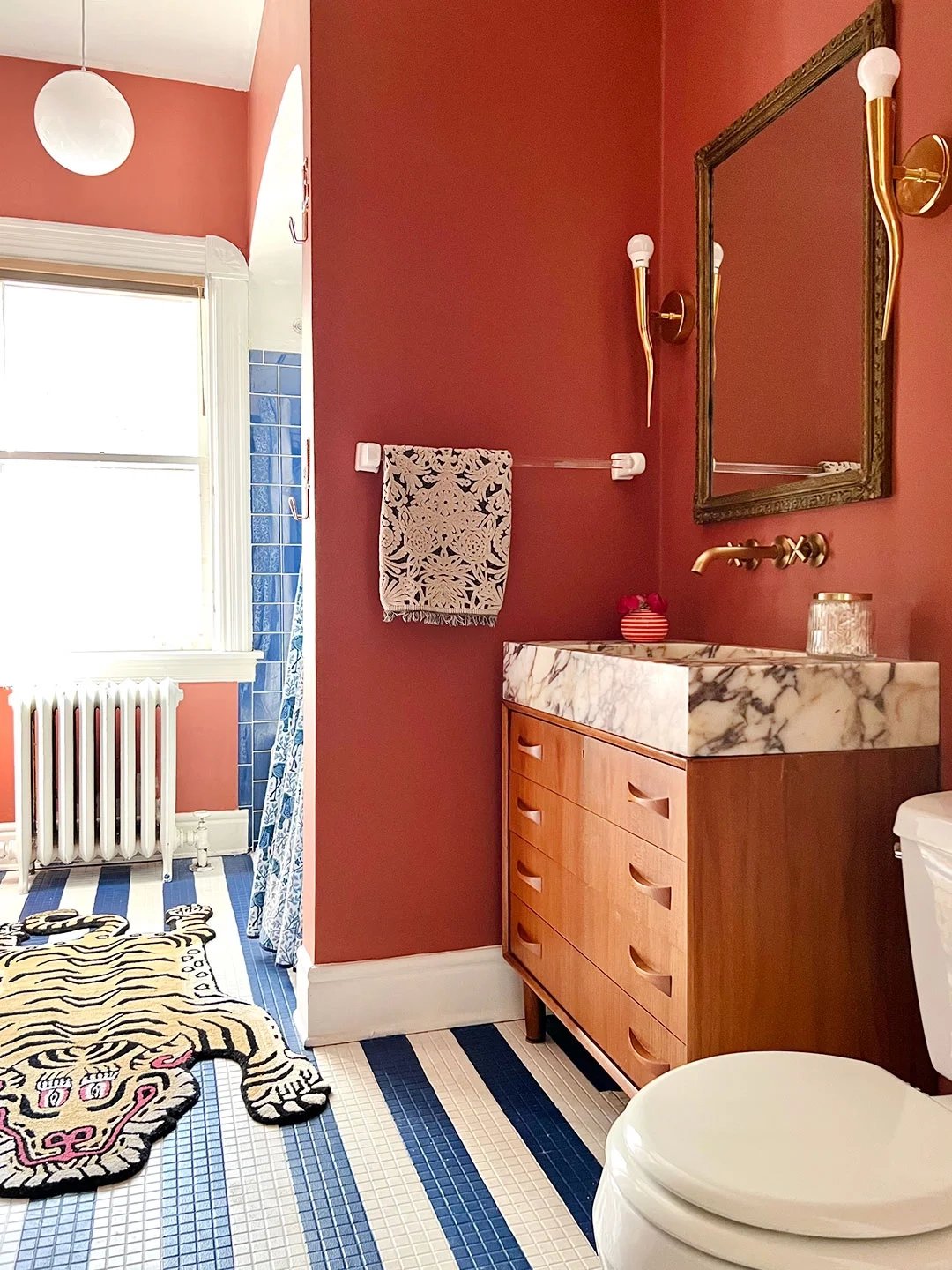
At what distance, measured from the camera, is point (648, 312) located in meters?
2.42

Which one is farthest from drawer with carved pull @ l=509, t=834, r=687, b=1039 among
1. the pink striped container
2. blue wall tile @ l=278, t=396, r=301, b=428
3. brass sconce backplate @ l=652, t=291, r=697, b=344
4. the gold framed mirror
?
blue wall tile @ l=278, t=396, r=301, b=428

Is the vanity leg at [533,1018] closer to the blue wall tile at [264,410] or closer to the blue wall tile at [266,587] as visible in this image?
the blue wall tile at [266,587]

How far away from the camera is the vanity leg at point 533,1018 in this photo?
2227mm

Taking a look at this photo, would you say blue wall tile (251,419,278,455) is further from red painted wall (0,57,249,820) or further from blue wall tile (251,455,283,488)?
red painted wall (0,57,249,820)

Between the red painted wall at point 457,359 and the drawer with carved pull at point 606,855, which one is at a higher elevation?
the red painted wall at point 457,359

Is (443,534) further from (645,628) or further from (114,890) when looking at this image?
(114,890)

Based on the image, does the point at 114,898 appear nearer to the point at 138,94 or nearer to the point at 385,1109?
the point at 385,1109

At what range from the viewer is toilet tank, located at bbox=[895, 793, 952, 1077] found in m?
1.28

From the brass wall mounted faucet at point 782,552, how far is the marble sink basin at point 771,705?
246 mm

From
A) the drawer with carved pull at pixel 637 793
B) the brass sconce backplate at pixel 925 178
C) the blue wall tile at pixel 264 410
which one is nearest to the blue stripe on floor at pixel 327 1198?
the drawer with carved pull at pixel 637 793

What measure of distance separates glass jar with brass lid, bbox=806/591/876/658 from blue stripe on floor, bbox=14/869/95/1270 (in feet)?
4.89

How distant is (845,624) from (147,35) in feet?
10.2

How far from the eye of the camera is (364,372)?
7.36ft

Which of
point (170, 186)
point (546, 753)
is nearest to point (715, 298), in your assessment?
point (546, 753)
